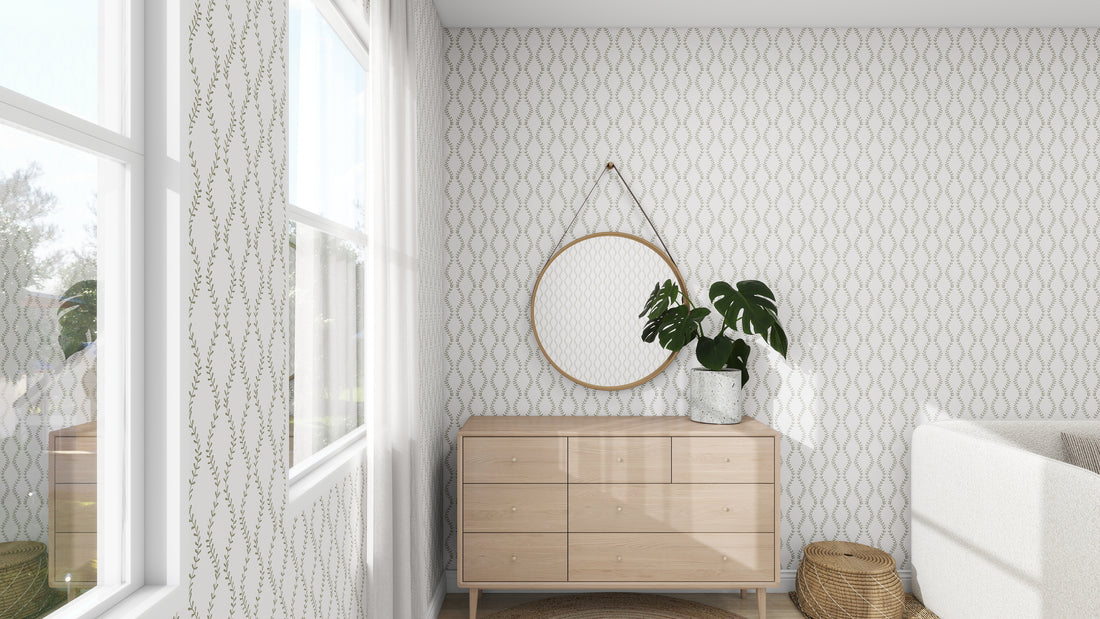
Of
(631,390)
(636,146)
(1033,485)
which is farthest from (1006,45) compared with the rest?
(631,390)

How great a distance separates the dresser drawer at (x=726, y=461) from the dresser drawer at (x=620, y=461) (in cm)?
6

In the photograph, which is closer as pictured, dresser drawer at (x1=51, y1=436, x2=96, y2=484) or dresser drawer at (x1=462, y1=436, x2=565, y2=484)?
dresser drawer at (x1=51, y1=436, x2=96, y2=484)

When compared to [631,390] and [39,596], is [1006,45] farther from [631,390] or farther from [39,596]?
[39,596]

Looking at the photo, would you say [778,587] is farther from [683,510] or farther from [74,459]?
[74,459]

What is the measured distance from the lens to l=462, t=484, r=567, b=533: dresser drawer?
2.60 meters

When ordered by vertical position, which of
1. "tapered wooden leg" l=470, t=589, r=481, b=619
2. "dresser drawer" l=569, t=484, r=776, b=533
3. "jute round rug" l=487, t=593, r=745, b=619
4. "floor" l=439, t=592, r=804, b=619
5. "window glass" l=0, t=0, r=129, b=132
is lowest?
"floor" l=439, t=592, r=804, b=619

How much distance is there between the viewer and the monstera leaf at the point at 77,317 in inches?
36.1

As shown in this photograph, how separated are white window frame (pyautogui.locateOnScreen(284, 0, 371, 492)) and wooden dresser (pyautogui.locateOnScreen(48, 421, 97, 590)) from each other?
1.76 feet

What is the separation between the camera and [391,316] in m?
2.00

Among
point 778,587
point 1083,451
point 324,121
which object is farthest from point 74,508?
point 1083,451

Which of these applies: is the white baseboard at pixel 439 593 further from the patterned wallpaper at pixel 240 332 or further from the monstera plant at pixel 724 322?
the monstera plant at pixel 724 322

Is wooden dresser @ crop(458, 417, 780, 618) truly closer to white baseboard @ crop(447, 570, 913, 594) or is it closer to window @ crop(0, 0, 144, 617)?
white baseboard @ crop(447, 570, 913, 594)

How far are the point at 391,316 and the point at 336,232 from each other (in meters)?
0.30

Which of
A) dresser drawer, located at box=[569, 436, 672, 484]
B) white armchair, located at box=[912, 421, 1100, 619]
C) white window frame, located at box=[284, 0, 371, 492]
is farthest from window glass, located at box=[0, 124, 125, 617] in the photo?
white armchair, located at box=[912, 421, 1100, 619]
